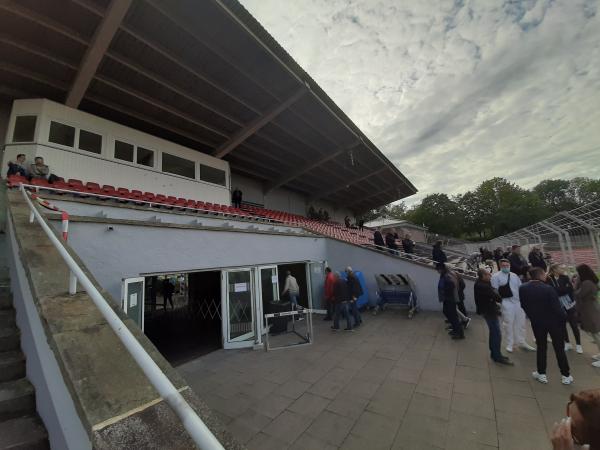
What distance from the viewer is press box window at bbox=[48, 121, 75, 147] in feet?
26.8

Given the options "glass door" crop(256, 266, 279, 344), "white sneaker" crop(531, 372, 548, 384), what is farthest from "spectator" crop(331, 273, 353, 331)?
"white sneaker" crop(531, 372, 548, 384)

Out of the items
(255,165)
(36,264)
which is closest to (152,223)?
(36,264)

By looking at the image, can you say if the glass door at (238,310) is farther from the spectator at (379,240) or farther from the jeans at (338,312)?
the spectator at (379,240)

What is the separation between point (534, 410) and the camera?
11.2ft

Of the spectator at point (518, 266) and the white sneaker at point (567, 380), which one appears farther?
the spectator at point (518, 266)

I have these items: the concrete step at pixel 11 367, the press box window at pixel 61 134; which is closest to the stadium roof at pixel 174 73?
the press box window at pixel 61 134

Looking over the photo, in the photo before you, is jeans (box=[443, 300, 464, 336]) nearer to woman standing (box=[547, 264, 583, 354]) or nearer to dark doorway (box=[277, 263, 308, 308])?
woman standing (box=[547, 264, 583, 354])

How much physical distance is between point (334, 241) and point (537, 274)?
26.7 feet

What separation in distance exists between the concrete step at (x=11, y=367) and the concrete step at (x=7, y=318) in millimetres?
453

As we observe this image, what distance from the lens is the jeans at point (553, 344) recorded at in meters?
3.81

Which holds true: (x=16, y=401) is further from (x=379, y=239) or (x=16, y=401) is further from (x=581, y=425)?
(x=379, y=239)

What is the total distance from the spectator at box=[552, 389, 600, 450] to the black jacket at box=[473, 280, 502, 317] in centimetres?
397

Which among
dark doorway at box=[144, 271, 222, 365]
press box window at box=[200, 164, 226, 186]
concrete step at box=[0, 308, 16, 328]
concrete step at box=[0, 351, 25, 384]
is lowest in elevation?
dark doorway at box=[144, 271, 222, 365]

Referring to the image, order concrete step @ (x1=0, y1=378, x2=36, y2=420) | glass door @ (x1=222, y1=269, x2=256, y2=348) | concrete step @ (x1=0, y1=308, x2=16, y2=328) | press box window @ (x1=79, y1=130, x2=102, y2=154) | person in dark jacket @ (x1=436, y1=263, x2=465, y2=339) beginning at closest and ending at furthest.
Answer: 1. concrete step @ (x1=0, y1=378, x2=36, y2=420)
2. concrete step @ (x1=0, y1=308, x2=16, y2=328)
3. person in dark jacket @ (x1=436, y1=263, x2=465, y2=339)
4. glass door @ (x1=222, y1=269, x2=256, y2=348)
5. press box window @ (x1=79, y1=130, x2=102, y2=154)
